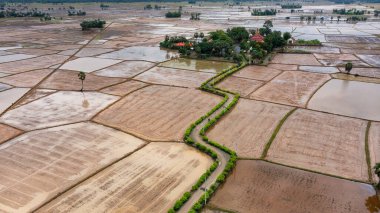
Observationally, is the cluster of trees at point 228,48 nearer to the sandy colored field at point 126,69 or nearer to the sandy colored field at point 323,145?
the sandy colored field at point 126,69


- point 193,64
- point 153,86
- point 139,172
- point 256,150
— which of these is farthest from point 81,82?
point 256,150

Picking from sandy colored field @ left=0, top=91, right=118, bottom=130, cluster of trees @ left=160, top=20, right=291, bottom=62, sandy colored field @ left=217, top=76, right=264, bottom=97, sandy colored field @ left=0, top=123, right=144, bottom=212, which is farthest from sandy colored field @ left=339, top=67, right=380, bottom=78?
sandy colored field @ left=0, top=123, right=144, bottom=212

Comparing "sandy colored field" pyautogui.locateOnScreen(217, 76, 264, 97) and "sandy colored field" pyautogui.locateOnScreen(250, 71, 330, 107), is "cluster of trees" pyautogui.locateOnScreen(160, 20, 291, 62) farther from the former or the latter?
"sandy colored field" pyautogui.locateOnScreen(217, 76, 264, 97)

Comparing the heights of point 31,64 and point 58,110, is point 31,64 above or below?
above

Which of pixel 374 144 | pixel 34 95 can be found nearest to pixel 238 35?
pixel 34 95

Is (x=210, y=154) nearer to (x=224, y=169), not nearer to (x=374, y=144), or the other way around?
(x=224, y=169)

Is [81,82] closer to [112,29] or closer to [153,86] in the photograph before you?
[153,86]
